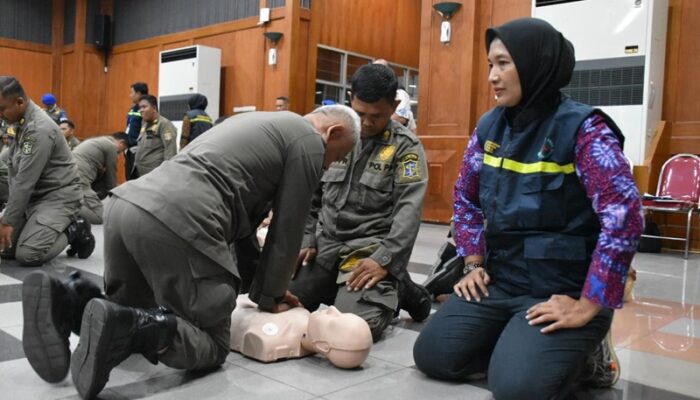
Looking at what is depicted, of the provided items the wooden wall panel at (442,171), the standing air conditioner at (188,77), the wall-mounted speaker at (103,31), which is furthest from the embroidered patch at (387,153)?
the wall-mounted speaker at (103,31)

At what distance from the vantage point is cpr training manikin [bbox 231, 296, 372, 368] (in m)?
1.82

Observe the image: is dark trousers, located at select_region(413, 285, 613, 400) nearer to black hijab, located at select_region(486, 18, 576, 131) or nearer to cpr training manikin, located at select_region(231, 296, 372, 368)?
cpr training manikin, located at select_region(231, 296, 372, 368)

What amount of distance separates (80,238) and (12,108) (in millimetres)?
850

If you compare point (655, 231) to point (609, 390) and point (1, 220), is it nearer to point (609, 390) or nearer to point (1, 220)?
point (609, 390)

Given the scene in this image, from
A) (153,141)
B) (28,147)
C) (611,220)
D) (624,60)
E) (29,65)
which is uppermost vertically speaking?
(29,65)

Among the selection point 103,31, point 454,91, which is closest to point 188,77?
point 103,31

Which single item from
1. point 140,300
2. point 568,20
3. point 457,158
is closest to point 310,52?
point 457,158

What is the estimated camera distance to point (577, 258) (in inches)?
62.2

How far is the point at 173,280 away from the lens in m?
1.63

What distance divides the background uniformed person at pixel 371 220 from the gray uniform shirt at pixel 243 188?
409 mm

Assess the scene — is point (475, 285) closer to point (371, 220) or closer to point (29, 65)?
point (371, 220)

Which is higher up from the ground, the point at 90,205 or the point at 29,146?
the point at 29,146

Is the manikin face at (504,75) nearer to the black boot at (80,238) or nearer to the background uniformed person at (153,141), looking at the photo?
the black boot at (80,238)

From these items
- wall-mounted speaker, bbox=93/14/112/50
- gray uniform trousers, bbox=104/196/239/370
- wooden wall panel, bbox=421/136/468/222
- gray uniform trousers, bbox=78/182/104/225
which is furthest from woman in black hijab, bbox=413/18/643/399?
wall-mounted speaker, bbox=93/14/112/50
